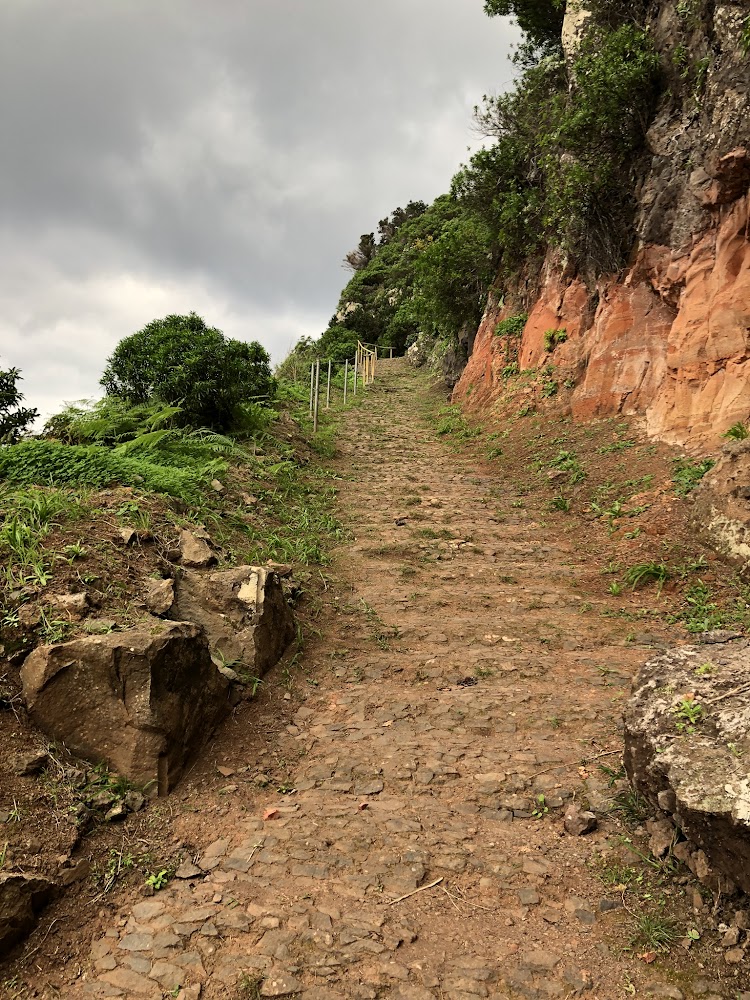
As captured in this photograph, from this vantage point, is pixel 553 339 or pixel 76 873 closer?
pixel 76 873

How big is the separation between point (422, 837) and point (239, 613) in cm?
251

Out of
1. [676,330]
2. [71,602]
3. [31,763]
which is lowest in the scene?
[31,763]

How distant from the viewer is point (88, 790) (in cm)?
353

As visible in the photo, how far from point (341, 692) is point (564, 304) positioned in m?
11.0

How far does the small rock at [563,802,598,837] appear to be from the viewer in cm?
334

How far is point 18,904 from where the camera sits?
2764mm

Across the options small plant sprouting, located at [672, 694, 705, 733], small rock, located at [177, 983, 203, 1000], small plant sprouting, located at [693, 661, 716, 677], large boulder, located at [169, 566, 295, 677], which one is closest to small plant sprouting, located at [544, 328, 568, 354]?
large boulder, located at [169, 566, 295, 677]

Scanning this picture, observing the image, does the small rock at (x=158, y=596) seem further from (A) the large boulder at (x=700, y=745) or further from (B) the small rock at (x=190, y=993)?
(A) the large boulder at (x=700, y=745)

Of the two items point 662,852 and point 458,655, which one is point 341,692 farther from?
point 662,852

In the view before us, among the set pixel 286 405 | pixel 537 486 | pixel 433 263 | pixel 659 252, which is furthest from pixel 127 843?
pixel 433 263

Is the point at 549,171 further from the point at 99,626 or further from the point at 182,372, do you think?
the point at 99,626

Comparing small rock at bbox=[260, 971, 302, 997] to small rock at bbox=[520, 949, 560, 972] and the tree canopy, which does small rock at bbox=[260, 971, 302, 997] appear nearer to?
small rock at bbox=[520, 949, 560, 972]

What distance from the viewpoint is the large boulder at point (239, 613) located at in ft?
16.8

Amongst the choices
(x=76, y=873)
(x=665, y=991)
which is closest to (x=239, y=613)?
(x=76, y=873)
